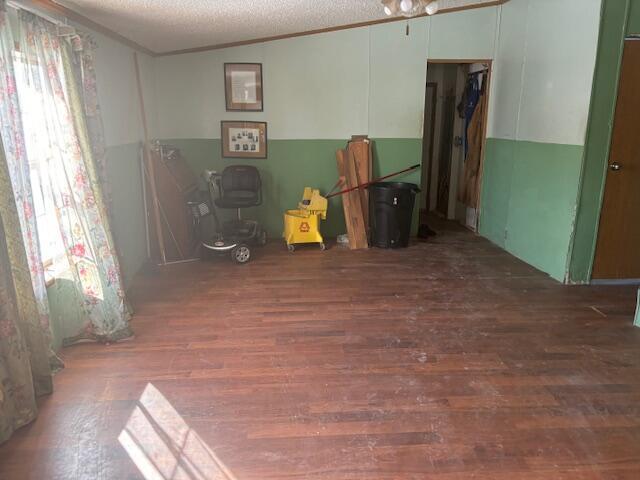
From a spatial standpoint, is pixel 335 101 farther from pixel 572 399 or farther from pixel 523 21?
pixel 572 399

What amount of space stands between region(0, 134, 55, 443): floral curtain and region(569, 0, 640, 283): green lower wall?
4091mm

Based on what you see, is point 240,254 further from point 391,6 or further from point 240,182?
point 391,6

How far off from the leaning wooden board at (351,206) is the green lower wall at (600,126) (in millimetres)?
2184

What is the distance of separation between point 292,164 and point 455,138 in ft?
8.81

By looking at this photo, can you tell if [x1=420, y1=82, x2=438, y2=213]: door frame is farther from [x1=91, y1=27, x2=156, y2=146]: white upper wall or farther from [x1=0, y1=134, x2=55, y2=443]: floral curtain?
[x1=0, y1=134, x2=55, y2=443]: floral curtain

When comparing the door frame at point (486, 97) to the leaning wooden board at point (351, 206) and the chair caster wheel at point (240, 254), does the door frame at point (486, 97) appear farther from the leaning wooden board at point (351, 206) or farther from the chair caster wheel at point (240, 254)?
the chair caster wheel at point (240, 254)

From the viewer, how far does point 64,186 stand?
9.27 feet

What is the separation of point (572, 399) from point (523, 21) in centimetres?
403

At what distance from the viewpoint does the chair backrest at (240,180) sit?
5.20 m

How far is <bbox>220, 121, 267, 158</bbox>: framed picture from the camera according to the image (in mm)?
5492

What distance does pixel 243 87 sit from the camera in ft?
17.7

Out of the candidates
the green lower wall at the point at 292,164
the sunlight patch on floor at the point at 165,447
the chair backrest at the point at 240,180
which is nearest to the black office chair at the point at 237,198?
the chair backrest at the point at 240,180

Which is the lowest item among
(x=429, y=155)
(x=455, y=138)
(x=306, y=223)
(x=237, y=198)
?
(x=306, y=223)

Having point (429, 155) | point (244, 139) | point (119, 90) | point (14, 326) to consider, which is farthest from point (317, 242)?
point (14, 326)
